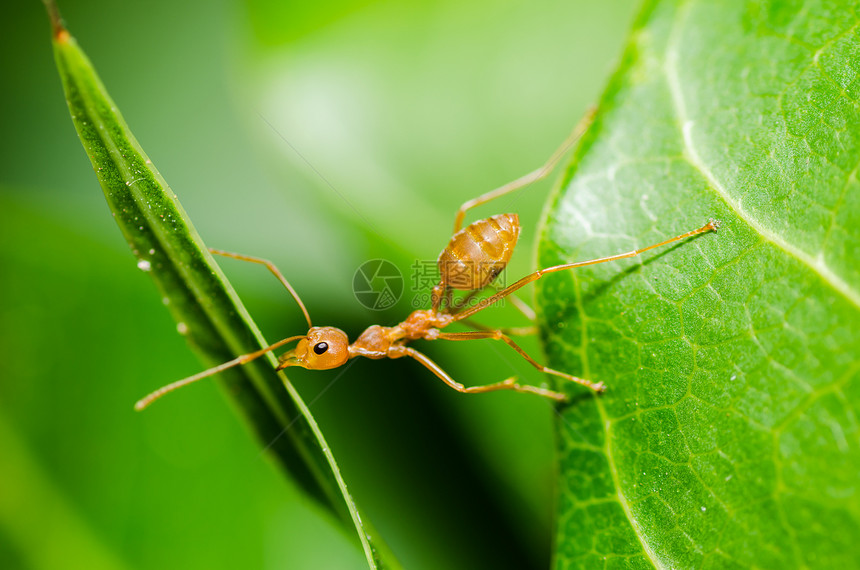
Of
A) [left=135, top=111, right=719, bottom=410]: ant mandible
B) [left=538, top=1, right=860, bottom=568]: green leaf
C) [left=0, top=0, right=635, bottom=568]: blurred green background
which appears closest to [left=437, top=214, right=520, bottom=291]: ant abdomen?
[left=135, top=111, right=719, bottom=410]: ant mandible

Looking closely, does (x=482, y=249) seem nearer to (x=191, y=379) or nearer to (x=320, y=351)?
(x=320, y=351)

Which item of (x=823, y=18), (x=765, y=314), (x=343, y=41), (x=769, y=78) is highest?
(x=343, y=41)

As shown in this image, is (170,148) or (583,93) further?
(170,148)

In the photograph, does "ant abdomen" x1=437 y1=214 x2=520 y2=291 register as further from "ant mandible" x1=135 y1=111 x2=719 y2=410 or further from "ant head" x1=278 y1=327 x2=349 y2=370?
"ant head" x1=278 y1=327 x2=349 y2=370

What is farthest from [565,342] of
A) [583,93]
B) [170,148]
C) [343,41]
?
[170,148]

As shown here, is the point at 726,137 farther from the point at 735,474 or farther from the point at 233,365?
the point at 233,365

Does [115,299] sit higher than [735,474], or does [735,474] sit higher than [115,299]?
[115,299]

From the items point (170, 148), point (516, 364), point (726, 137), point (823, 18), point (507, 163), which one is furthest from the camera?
point (170, 148)
